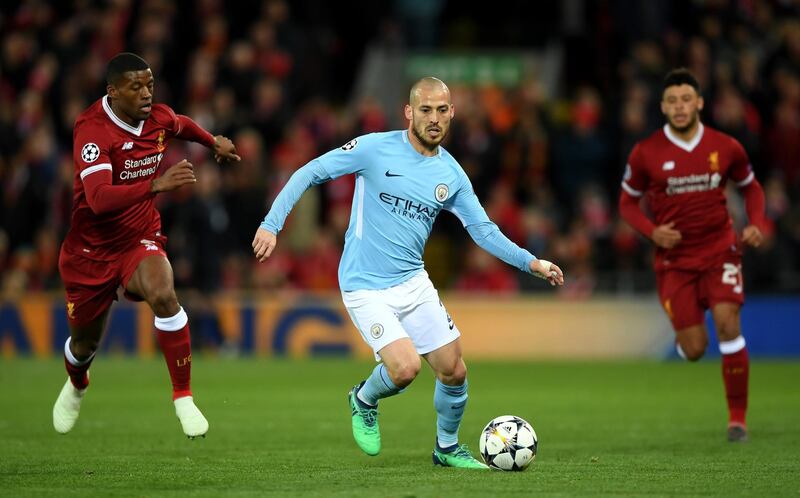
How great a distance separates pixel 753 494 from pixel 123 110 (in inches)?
187

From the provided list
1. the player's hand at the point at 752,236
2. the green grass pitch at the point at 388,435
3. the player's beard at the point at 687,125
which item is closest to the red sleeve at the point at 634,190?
the player's beard at the point at 687,125

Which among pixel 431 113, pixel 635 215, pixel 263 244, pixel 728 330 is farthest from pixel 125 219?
pixel 728 330

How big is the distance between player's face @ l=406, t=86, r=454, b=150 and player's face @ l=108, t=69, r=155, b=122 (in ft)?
5.84

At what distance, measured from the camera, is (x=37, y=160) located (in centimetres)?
2103

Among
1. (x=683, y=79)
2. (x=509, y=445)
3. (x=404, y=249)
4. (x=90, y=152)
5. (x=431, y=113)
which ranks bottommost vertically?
(x=509, y=445)

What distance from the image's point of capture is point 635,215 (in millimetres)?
11195

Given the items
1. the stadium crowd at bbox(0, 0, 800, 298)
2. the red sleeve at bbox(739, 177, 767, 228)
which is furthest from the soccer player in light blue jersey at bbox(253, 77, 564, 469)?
the stadium crowd at bbox(0, 0, 800, 298)

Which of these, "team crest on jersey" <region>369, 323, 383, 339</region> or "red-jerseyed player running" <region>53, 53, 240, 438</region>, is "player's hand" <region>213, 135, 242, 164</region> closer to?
"red-jerseyed player running" <region>53, 53, 240, 438</region>

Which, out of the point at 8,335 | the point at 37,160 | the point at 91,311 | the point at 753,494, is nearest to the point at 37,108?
the point at 37,160

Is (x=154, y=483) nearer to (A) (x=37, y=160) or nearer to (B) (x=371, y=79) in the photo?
(A) (x=37, y=160)

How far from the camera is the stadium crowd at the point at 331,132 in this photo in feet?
65.2

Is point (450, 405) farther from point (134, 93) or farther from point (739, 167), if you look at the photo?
point (739, 167)

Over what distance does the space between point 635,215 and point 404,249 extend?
297 centimetres

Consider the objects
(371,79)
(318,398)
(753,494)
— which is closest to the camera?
(753,494)
